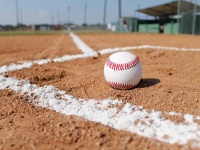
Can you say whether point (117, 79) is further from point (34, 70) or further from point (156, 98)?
point (34, 70)

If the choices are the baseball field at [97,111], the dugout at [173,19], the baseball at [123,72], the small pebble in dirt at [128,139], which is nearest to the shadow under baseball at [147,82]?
the baseball field at [97,111]

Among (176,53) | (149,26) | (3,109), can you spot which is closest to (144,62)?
(176,53)

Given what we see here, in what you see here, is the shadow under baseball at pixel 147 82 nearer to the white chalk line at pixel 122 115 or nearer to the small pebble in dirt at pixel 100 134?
the white chalk line at pixel 122 115

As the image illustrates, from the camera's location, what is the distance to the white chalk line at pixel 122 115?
234cm

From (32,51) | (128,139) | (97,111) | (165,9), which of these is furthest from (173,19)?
(128,139)

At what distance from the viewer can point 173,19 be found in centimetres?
3447

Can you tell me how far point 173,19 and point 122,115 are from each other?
112 ft

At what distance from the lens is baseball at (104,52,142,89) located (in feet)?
11.8

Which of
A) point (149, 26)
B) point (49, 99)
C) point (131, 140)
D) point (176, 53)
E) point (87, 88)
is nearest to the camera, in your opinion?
point (131, 140)

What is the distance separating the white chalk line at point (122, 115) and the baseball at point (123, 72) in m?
0.45

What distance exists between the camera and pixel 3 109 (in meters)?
3.26

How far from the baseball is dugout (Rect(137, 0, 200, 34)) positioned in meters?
18.3

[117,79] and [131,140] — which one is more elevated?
[117,79]

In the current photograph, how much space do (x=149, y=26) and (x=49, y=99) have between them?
36.7 metres
